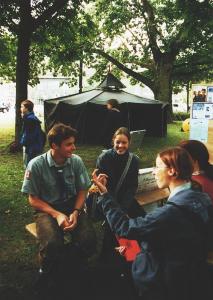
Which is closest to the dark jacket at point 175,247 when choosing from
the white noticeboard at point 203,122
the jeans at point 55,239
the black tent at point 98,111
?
the jeans at point 55,239

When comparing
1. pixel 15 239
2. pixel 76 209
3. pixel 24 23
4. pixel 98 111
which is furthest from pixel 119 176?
pixel 98 111

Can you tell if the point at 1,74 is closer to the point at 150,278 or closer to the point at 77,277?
the point at 77,277

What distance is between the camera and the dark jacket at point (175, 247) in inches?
97.7

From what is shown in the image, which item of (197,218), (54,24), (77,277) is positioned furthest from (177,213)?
(54,24)

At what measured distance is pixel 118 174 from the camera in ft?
15.9

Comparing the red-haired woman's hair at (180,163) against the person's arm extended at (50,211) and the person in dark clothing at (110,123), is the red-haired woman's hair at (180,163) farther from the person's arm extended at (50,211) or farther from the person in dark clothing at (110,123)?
the person in dark clothing at (110,123)

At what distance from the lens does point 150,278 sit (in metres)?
2.68

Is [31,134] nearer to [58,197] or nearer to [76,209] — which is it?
[58,197]

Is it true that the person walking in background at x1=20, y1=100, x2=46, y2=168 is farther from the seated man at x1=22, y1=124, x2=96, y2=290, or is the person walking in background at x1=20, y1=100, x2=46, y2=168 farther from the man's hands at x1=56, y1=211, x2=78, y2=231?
the man's hands at x1=56, y1=211, x2=78, y2=231

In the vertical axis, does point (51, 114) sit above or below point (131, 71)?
below

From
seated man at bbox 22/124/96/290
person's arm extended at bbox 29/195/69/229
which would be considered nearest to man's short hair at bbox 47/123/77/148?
seated man at bbox 22/124/96/290

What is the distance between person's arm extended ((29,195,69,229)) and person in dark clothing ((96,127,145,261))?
94 centimetres

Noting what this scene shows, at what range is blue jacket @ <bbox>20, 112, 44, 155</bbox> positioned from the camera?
329 inches

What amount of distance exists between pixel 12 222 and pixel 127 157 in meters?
2.76
